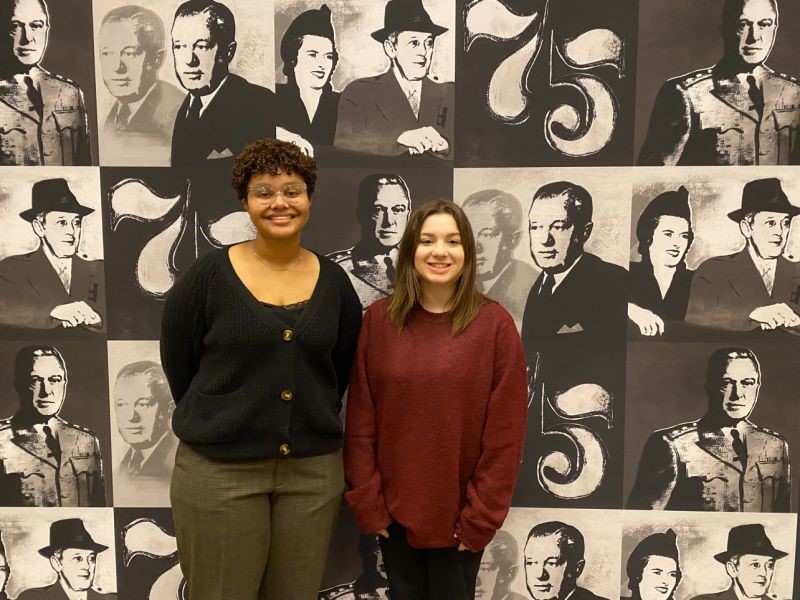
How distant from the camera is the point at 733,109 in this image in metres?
1.77

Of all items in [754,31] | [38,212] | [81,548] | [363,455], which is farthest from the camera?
[81,548]

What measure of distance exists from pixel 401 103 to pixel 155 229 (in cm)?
83

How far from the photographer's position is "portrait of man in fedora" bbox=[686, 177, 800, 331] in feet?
5.88

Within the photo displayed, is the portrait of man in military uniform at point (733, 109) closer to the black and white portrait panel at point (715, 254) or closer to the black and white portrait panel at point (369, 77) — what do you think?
the black and white portrait panel at point (715, 254)

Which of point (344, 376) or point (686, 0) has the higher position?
point (686, 0)

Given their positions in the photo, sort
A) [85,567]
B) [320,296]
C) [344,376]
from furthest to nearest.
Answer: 1. [85,567]
2. [344,376]
3. [320,296]

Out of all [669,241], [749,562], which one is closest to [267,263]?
[669,241]

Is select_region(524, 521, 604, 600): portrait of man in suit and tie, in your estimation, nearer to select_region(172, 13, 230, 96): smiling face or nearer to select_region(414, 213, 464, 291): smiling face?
select_region(414, 213, 464, 291): smiling face

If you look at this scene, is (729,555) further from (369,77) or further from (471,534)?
(369,77)

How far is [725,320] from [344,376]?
1.16 metres

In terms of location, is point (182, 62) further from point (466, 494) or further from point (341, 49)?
point (466, 494)

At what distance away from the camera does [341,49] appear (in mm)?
1770

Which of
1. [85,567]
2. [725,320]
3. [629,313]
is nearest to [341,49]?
[629,313]

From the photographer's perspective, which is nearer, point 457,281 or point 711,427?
point 457,281
